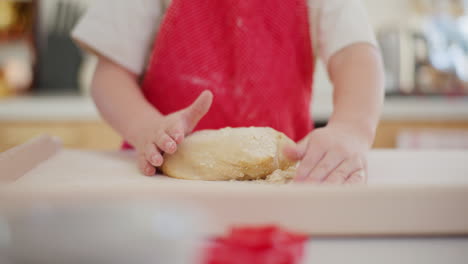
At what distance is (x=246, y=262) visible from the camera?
0.20 meters

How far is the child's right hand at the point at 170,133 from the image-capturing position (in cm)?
51

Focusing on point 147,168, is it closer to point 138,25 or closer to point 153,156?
point 153,156

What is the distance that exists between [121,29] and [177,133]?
0.94 feet

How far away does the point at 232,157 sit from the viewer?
0.51 metres

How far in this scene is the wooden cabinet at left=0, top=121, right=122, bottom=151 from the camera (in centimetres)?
154

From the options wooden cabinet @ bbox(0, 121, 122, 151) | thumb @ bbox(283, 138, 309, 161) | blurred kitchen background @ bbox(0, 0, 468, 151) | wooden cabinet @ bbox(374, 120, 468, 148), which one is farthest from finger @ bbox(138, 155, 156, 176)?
blurred kitchen background @ bbox(0, 0, 468, 151)

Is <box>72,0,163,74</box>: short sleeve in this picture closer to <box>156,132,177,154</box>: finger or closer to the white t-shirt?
the white t-shirt

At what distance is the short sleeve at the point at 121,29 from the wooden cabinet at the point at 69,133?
0.82 metres

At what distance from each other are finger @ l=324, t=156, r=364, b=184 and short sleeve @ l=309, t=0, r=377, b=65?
266 millimetres

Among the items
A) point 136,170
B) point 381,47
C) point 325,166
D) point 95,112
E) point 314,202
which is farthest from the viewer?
point 381,47

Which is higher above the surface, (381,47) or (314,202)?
(314,202)

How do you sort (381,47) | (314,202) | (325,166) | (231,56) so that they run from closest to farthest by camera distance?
(314,202), (325,166), (231,56), (381,47)

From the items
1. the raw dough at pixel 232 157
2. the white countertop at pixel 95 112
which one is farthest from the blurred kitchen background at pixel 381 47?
the raw dough at pixel 232 157

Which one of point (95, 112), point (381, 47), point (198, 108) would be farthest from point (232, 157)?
point (381, 47)
